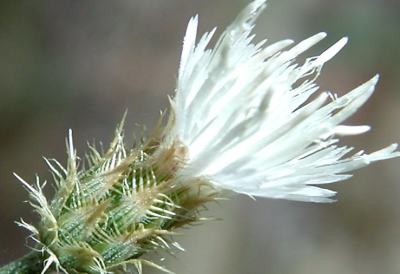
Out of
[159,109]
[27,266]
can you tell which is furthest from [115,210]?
[159,109]

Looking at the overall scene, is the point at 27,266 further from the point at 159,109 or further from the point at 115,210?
the point at 159,109

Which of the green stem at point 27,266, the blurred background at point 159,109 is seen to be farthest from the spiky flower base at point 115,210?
the blurred background at point 159,109

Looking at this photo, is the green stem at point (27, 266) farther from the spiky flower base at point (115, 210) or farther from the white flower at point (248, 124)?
the white flower at point (248, 124)

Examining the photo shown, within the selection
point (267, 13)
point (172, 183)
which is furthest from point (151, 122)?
point (172, 183)

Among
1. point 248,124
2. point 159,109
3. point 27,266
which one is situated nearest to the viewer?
point 248,124

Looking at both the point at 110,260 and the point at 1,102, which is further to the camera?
the point at 1,102

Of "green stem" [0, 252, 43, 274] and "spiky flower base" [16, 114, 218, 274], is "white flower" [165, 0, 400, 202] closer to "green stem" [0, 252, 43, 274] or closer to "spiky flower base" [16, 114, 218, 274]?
"spiky flower base" [16, 114, 218, 274]

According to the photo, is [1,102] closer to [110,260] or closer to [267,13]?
[267,13]
